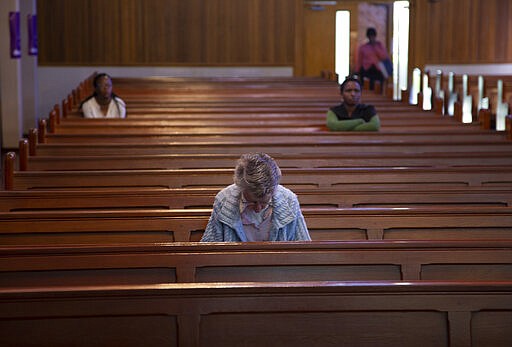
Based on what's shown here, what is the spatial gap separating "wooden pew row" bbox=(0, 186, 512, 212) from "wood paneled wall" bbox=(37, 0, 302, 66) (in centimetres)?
1025

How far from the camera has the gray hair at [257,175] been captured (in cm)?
364

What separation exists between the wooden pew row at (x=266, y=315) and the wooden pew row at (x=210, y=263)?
22.3 inches

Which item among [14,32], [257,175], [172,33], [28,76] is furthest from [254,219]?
[172,33]

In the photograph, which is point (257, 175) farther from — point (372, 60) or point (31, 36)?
point (31, 36)

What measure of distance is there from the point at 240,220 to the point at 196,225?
0.45m

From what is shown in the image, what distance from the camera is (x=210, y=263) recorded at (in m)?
3.48

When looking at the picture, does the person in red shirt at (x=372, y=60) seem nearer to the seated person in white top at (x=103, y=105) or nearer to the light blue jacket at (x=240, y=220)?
the seated person in white top at (x=103, y=105)

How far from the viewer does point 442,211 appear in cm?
434

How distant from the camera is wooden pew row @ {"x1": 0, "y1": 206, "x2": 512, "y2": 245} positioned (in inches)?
167

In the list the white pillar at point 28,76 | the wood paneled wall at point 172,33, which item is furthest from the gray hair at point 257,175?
the wood paneled wall at point 172,33

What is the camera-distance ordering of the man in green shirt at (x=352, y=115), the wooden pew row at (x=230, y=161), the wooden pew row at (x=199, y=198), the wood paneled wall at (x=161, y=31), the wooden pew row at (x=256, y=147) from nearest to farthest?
the wooden pew row at (x=199, y=198)
the wooden pew row at (x=230, y=161)
the wooden pew row at (x=256, y=147)
the man in green shirt at (x=352, y=115)
the wood paneled wall at (x=161, y=31)

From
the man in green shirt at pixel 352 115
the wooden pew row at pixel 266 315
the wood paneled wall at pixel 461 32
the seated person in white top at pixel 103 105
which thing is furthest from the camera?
the wood paneled wall at pixel 461 32

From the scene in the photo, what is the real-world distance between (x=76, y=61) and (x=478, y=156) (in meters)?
9.96

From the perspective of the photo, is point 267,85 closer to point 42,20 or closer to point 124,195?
point 42,20
